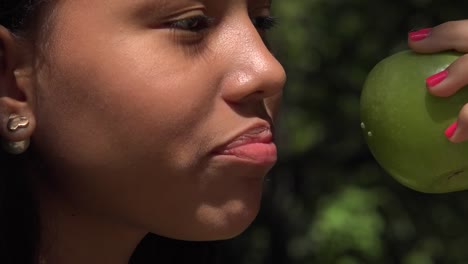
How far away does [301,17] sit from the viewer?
112 inches

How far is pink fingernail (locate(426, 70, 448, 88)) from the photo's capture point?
1.57m

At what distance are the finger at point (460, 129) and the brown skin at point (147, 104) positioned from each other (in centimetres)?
31

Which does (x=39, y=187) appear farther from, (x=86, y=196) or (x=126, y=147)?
(x=126, y=147)

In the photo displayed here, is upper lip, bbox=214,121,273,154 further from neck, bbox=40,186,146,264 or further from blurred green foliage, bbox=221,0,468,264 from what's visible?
blurred green foliage, bbox=221,0,468,264

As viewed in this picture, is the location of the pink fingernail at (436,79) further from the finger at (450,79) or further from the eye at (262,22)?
the eye at (262,22)

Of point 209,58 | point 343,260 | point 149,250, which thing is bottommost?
point 343,260

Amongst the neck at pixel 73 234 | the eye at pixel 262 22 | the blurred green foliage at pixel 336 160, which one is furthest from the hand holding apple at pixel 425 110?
the blurred green foliage at pixel 336 160

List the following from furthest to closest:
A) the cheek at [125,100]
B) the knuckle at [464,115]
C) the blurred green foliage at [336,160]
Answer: the blurred green foliage at [336,160] → the knuckle at [464,115] → the cheek at [125,100]

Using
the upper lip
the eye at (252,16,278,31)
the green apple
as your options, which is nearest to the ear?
the upper lip

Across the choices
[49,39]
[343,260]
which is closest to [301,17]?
[343,260]

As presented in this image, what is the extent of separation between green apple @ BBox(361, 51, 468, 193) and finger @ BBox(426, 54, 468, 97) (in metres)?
0.02

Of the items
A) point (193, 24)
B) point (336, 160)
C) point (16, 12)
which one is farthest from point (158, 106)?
point (336, 160)

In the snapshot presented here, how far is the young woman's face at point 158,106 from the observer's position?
1.40 meters

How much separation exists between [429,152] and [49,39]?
670 mm
